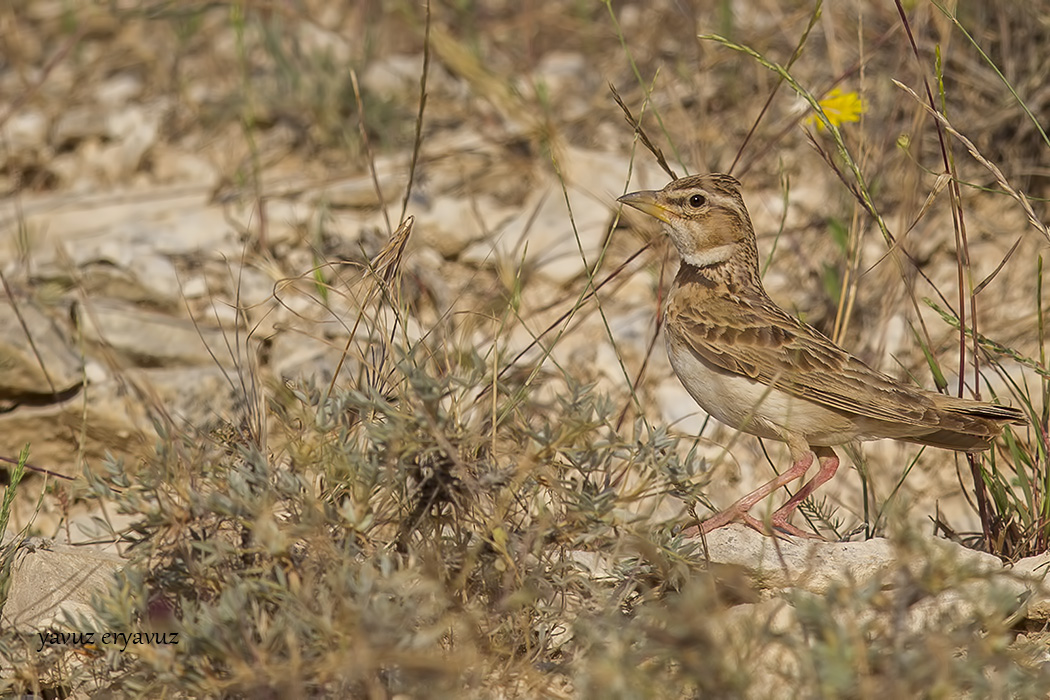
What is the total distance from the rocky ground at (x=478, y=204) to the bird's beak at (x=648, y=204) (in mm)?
105

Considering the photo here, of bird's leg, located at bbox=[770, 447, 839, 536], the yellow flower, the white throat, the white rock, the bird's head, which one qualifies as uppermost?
the yellow flower

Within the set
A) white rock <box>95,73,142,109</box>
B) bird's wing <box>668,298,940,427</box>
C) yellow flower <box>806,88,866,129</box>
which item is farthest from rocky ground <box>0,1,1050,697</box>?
bird's wing <box>668,298,940,427</box>

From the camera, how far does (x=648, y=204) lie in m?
4.80

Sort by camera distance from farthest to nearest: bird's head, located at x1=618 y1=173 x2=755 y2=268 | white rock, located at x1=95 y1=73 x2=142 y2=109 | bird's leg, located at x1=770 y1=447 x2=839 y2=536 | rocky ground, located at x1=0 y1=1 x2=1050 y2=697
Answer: white rock, located at x1=95 y1=73 x2=142 y2=109 → rocky ground, located at x1=0 y1=1 x2=1050 y2=697 → bird's head, located at x1=618 y1=173 x2=755 y2=268 → bird's leg, located at x1=770 y1=447 x2=839 y2=536

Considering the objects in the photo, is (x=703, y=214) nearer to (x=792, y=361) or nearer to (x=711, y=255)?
(x=711, y=255)

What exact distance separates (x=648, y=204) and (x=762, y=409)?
0.96m

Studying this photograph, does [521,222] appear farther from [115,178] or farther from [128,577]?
[128,577]

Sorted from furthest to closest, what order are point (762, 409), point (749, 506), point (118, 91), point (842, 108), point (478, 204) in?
point (118, 91) → point (478, 204) → point (842, 108) → point (762, 409) → point (749, 506)

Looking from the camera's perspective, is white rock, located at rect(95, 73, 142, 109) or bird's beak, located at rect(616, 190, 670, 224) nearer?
bird's beak, located at rect(616, 190, 670, 224)

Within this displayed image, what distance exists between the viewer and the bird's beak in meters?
4.75

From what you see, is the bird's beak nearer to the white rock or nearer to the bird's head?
the bird's head

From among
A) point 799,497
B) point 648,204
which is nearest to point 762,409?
point 799,497

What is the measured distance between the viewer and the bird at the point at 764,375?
4.21m

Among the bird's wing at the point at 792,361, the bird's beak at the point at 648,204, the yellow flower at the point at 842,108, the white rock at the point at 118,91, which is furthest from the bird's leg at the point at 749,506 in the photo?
the white rock at the point at 118,91
